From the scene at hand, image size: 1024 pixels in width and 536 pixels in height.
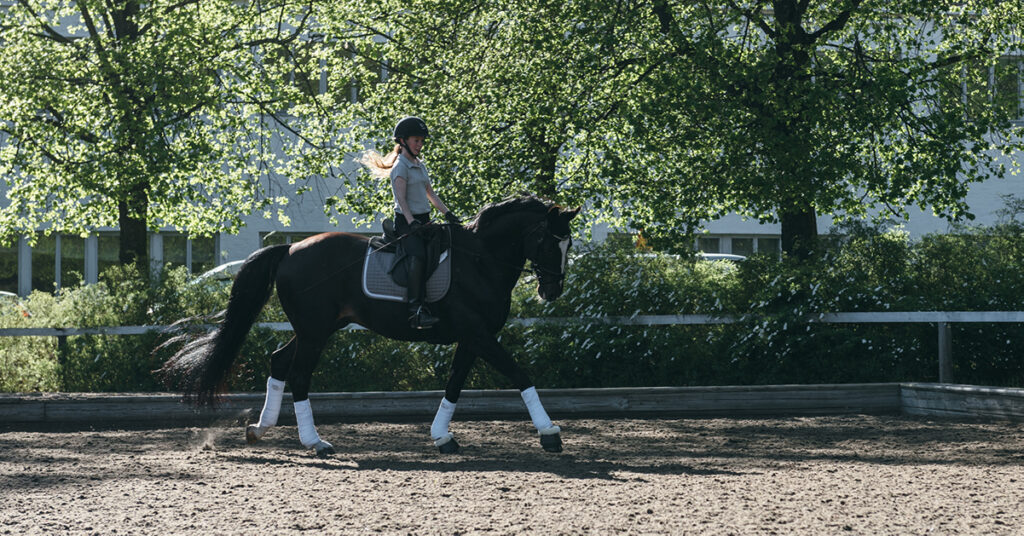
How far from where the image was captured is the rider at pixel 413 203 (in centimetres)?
801

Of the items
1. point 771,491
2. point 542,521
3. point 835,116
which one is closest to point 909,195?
point 835,116

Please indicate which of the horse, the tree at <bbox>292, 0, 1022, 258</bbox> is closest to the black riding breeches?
the horse

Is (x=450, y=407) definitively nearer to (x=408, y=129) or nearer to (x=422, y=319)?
(x=422, y=319)

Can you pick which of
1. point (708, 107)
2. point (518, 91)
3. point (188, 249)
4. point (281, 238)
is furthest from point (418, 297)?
point (188, 249)

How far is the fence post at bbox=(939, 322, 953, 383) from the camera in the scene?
10719 mm

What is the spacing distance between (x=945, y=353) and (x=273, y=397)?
6710 millimetres

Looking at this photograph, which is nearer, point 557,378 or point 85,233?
point 557,378

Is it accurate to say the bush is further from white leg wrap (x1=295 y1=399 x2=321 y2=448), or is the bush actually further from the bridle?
the bridle

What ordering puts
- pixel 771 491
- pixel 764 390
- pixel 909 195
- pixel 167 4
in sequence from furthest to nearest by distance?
1. pixel 167 4
2. pixel 909 195
3. pixel 764 390
4. pixel 771 491

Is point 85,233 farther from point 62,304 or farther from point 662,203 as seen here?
point 662,203

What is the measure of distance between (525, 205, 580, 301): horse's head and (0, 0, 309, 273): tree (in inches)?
317

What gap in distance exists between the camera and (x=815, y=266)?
475 inches

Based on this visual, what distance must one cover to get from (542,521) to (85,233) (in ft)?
47.6

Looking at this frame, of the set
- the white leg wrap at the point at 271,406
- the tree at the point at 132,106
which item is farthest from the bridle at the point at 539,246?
the tree at the point at 132,106
